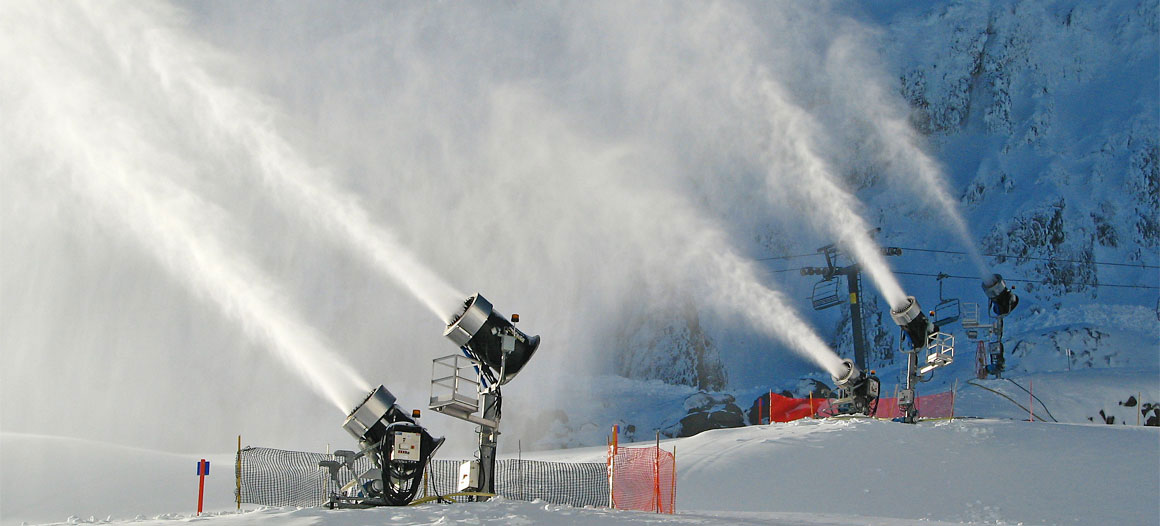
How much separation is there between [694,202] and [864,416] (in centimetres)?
3892

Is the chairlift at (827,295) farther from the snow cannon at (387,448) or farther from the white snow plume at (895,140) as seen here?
the snow cannon at (387,448)

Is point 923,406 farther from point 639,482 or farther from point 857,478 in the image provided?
point 639,482

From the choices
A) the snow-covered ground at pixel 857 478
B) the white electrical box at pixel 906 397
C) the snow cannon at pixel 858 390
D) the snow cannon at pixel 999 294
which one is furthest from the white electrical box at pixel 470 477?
the snow cannon at pixel 999 294

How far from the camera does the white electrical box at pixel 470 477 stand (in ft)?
52.9

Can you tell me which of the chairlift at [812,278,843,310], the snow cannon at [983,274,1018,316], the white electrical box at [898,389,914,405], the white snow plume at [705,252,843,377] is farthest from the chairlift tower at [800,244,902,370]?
the white electrical box at [898,389,914,405]

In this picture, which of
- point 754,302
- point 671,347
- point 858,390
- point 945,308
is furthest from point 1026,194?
point 858,390

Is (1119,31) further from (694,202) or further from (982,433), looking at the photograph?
(982,433)

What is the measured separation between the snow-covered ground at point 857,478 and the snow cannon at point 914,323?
2383mm

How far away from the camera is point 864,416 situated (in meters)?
26.8

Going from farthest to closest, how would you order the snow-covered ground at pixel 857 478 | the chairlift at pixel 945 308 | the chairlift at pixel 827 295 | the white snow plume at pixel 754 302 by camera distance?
the white snow plume at pixel 754 302, the chairlift at pixel 827 295, the chairlift at pixel 945 308, the snow-covered ground at pixel 857 478

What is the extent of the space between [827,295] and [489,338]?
1733 inches

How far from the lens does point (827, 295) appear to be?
2260 inches

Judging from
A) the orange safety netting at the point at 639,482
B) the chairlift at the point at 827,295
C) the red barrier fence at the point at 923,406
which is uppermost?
the chairlift at the point at 827,295

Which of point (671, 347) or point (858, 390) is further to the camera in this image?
point (671, 347)
